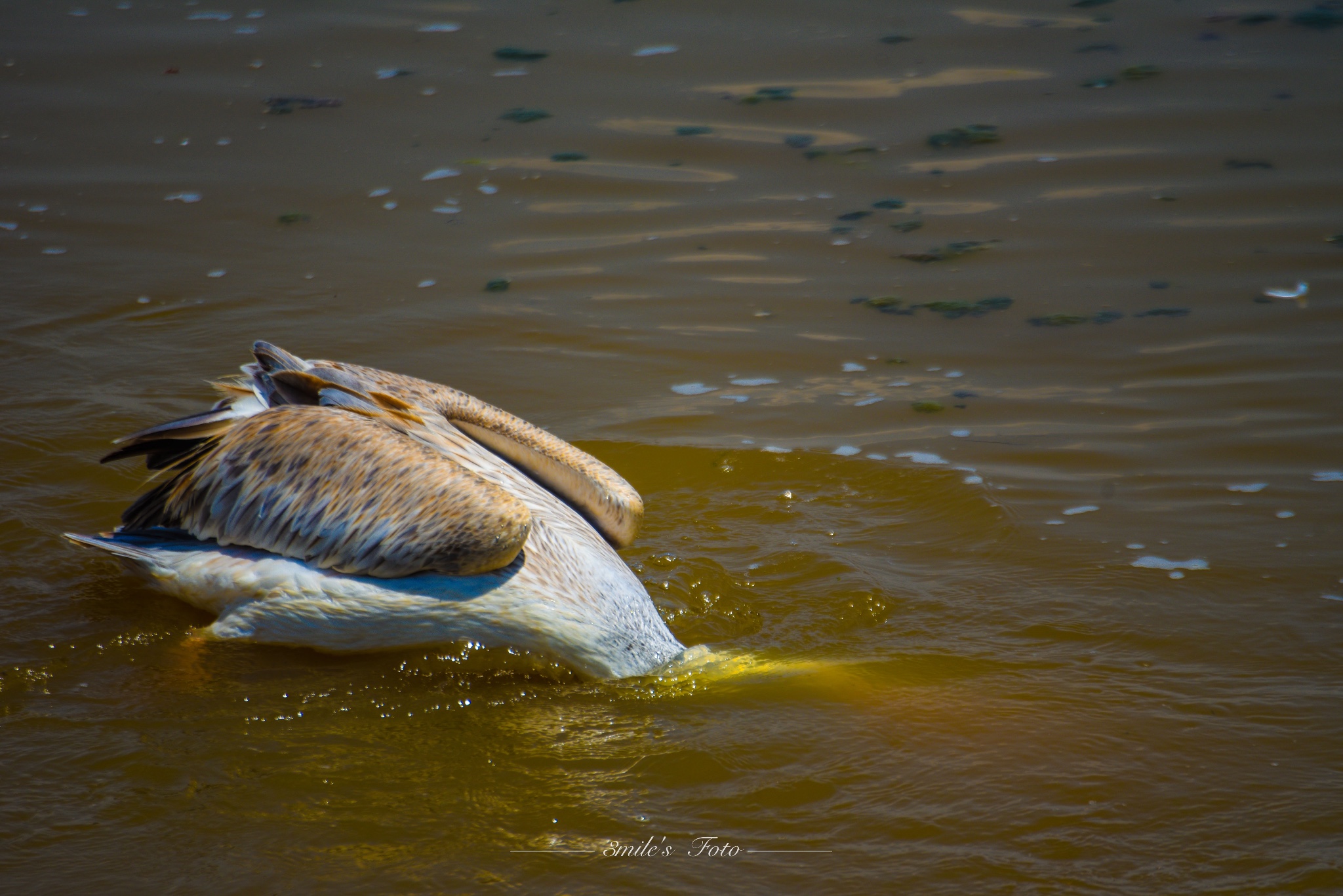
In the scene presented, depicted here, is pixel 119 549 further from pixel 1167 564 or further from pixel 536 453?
pixel 1167 564

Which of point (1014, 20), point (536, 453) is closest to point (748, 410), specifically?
point (536, 453)

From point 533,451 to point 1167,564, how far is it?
2.40 metres

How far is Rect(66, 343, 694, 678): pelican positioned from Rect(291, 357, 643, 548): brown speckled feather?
0.72ft

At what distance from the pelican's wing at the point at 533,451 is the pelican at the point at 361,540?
21 cm

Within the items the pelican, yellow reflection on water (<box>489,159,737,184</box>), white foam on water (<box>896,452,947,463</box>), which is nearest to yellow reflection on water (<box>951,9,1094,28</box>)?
yellow reflection on water (<box>489,159,737,184</box>)

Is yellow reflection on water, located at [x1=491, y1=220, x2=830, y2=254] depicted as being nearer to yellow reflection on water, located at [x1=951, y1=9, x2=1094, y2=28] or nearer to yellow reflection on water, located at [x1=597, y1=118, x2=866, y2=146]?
yellow reflection on water, located at [x1=597, y1=118, x2=866, y2=146]

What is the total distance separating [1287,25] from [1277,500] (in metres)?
5.12

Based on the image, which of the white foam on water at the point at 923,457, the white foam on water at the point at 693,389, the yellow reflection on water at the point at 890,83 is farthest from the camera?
the yellow reflection on water at the point at 890,83

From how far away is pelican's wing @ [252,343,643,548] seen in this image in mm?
4191

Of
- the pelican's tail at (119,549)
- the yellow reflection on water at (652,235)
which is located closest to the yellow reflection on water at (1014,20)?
the yellow reflection on water at (652,235)

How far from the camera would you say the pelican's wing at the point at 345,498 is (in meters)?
3.32

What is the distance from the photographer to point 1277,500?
4.83 meters

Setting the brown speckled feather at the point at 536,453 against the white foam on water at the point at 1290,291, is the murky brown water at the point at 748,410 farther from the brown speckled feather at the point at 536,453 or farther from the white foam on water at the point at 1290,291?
the brown speckled feather at the point at 536,453

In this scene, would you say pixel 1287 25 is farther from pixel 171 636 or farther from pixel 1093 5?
pixel 171 636
